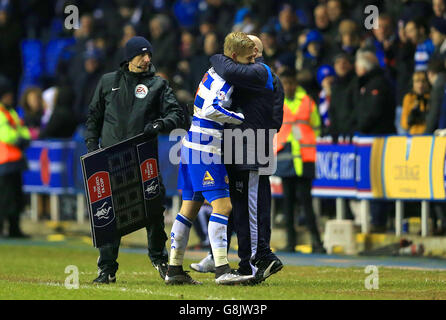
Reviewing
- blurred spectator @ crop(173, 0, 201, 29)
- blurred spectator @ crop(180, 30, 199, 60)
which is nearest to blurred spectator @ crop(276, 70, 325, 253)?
blurred spectator @ crop(180, 30, 199, 60)

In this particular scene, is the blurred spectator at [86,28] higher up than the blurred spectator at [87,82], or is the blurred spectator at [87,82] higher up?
the blurred spectator at [86,28]

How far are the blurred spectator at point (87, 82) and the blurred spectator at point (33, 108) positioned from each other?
28.5 inches

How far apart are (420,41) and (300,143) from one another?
2.67 m

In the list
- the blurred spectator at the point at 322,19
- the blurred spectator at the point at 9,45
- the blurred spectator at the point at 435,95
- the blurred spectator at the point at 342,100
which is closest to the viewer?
the blurred spectator at the point at 435,95

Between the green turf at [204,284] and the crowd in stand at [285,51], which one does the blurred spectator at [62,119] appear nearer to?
the crowd in stand at [285,51]

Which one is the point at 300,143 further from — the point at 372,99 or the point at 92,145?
the point at 92,145

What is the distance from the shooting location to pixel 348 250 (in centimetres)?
1730

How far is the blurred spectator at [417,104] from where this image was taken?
16.8m

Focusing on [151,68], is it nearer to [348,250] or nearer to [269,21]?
[348,250]

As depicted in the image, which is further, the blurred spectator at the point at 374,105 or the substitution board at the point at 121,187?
the blurred spectator at the point at 374,105

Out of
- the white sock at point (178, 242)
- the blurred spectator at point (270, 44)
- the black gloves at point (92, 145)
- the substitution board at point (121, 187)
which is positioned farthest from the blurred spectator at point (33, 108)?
the white sock at point (178, 242)

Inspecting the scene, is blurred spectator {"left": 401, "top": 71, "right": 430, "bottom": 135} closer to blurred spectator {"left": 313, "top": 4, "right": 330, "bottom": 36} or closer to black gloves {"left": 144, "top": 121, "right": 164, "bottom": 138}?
blurred spectator {"left": 313, "top": 4, "right": 330, "bottom": 36}

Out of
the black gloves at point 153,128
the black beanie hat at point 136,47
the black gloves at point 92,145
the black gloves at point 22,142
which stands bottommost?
the black gloves at point 22,142

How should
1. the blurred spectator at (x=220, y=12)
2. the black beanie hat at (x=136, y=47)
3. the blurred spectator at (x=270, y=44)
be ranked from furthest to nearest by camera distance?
the blurred spectator at (x=220, y=12), the blurred spectator at (x=270, y=44), the black beanie hat at (x=136, y=47)
